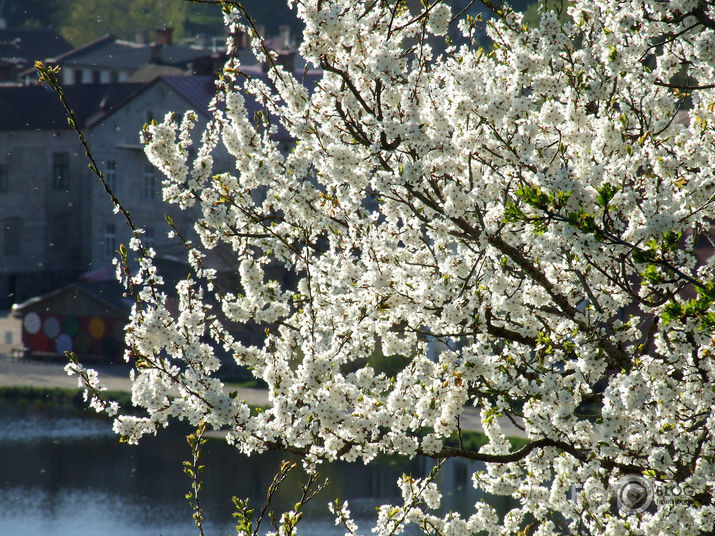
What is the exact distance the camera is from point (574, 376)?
593cm

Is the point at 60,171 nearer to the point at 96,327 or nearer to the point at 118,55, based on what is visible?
the point at 96,327

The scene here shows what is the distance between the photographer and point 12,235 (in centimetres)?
3891

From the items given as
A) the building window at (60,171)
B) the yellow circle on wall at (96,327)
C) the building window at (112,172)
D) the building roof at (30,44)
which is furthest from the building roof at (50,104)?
the building roof at (30,44)

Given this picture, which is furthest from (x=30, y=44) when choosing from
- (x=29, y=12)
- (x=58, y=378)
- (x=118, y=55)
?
(x=58, y=378)

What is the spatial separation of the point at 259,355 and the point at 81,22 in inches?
3137

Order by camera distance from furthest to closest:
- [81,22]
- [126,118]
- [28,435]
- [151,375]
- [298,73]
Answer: [81,22] < [298,73] < [126,118] < [28,435] < [151,375]

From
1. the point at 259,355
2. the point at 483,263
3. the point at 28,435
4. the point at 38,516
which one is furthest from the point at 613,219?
the point at 28,435

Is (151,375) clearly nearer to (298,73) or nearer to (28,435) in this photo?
(28,435)

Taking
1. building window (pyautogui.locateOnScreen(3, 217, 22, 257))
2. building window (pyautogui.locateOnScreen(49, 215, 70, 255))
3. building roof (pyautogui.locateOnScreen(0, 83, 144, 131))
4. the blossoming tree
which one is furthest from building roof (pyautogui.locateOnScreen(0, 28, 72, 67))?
the blossoming tree

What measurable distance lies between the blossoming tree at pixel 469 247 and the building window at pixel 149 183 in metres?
31.4

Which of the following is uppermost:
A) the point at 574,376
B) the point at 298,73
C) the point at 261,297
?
the point at 298,73

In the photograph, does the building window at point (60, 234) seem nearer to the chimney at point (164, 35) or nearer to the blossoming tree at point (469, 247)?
the chimney at point (164, 35)

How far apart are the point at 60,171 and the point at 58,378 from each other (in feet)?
43.4

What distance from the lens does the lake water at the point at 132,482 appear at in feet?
63.9
